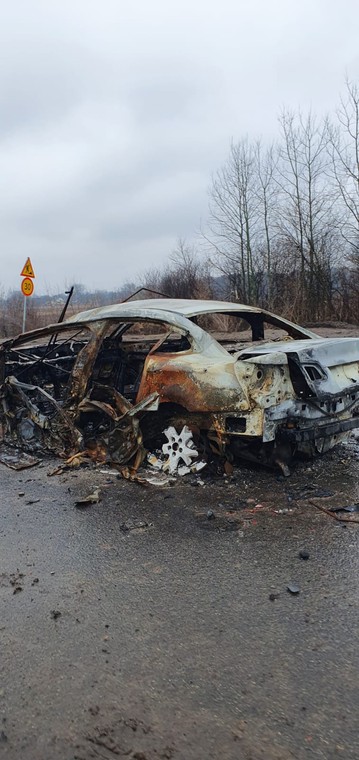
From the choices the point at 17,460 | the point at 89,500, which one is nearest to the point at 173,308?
the point at 89,500

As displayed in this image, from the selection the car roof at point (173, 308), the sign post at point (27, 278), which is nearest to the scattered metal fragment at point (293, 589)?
the car roof at point (173, 308)

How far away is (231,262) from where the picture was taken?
25.5m

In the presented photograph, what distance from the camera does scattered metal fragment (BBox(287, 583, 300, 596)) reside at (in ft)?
8.87

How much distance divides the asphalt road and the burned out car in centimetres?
55

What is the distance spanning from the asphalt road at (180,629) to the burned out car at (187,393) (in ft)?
1.79

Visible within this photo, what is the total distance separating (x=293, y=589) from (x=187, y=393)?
6.27ft

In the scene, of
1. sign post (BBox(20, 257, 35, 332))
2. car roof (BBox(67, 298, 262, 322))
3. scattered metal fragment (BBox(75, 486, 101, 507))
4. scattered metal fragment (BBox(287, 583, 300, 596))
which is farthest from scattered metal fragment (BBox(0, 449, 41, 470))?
sign post (BBox(20, 257, 35, 332))

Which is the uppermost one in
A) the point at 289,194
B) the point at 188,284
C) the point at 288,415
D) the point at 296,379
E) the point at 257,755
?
the point at 289,194

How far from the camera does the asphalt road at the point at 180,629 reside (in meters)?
1.84

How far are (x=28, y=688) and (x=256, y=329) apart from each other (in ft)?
15.3

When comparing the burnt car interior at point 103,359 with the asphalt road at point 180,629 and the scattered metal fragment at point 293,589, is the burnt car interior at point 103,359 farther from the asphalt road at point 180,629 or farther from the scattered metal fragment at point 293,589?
the scattered metal fragment at point 293,589

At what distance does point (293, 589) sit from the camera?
2.73m

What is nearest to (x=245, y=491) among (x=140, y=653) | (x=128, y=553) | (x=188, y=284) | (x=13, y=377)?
(x=128, y=553)

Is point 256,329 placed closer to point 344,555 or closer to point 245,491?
point 245,491
